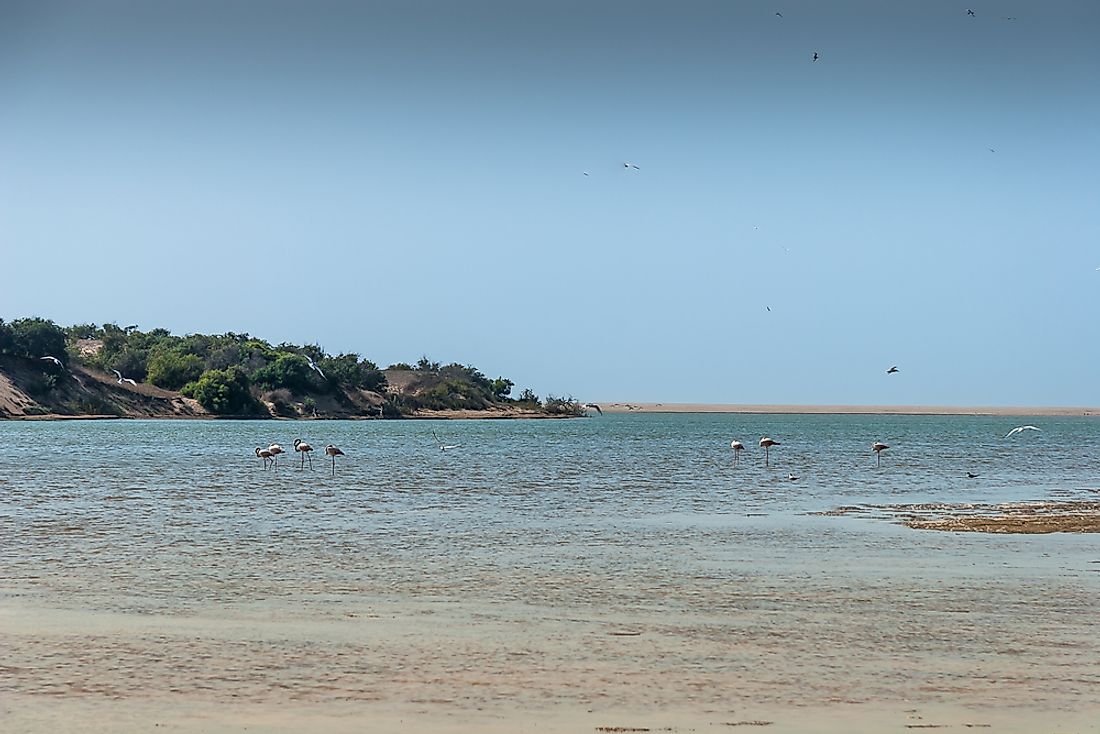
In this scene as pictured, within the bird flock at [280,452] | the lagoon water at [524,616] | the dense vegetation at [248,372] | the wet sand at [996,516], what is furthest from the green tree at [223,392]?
the wet sand at [996,516]

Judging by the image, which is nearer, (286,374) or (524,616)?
(524,616)

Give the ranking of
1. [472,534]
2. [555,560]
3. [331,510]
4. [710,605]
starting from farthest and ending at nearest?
[331,510] → [472,534] → [555,560] → [710,605]

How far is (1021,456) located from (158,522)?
37.2m

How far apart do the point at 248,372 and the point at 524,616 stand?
9149 centimetres

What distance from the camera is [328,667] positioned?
943 centimetres

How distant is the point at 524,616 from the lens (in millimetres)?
11539

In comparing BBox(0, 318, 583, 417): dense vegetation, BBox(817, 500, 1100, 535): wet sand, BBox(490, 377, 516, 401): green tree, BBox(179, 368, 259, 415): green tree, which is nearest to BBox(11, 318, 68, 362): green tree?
BBox(0, 318, 583, 417): dense vegetation

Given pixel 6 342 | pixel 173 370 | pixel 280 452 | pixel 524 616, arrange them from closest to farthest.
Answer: pixel 524 616, pixel 280 452, pixel 6 342, pixel 173 370

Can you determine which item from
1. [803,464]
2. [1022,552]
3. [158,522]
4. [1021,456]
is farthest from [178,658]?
[1021,456]

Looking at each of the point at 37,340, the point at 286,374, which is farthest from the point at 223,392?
the point at 37,340

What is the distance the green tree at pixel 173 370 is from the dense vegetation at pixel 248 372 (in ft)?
0.25

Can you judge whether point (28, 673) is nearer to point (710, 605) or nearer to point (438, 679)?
point (438, 679)

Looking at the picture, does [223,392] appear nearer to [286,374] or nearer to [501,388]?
[286,374]

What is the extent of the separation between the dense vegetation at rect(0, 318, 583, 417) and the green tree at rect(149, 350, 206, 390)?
8cm
